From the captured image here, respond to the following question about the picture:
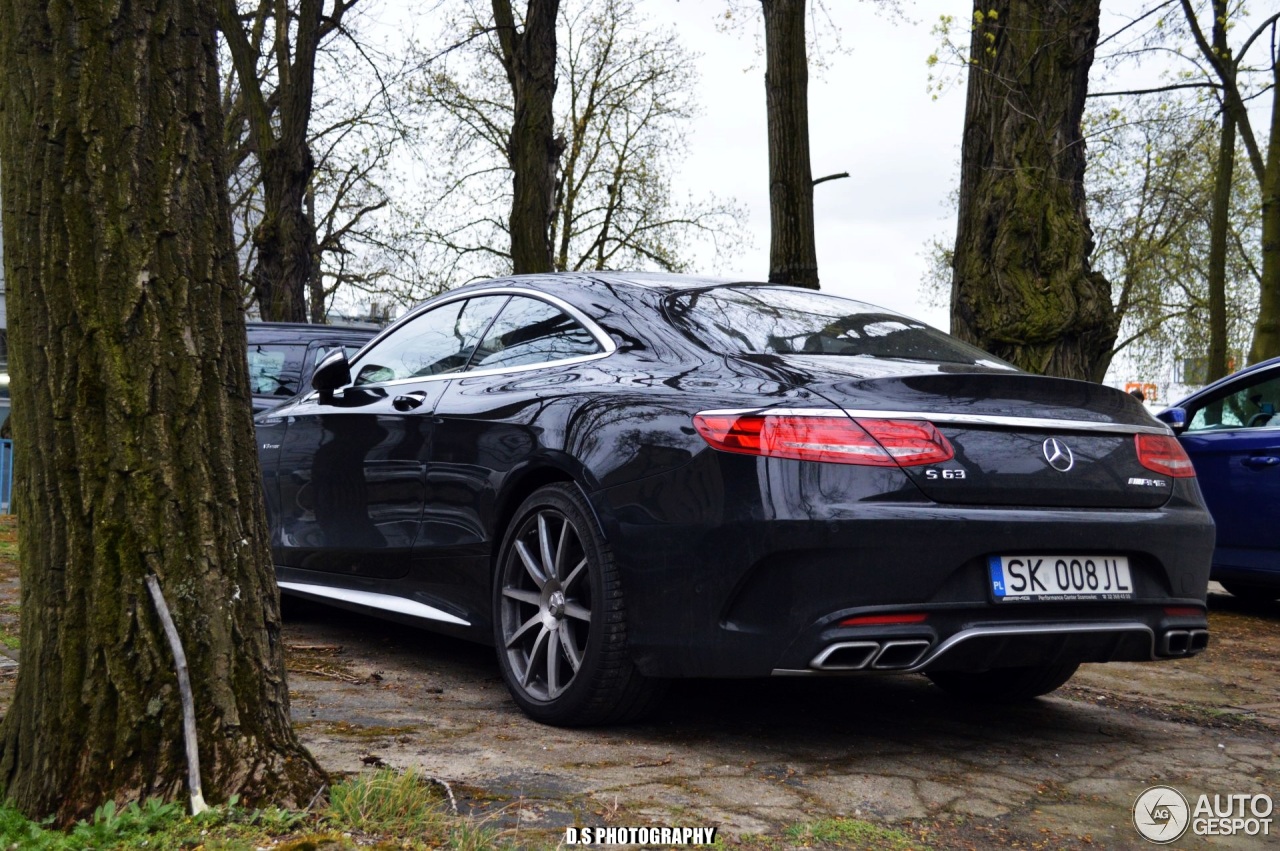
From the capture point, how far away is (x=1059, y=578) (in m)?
3.96

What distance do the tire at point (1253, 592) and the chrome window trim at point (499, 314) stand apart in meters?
5.42

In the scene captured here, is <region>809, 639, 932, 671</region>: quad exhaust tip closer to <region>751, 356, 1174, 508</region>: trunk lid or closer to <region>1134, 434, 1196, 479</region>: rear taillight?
<region>751, 356, 1174, 508</region>: trunk lid

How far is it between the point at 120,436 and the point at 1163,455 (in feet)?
9.95

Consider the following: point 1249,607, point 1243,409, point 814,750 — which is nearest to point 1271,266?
point 1249,607

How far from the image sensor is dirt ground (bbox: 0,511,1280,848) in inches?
133

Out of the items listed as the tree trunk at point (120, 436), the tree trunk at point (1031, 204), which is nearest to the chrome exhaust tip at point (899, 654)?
the tree trunk at point (120, 436)

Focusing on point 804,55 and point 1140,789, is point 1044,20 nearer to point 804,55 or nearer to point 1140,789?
point 804,55

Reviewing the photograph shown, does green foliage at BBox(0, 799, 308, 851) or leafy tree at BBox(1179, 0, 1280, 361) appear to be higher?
leafy tree at BBox(1179, 0, 1280, 361)

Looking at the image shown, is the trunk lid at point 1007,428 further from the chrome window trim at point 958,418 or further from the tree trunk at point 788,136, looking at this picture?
the tree trunk at point 788,136

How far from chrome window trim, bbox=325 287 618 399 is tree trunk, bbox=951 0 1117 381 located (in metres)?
3.83

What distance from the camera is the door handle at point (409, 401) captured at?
17.4 feet

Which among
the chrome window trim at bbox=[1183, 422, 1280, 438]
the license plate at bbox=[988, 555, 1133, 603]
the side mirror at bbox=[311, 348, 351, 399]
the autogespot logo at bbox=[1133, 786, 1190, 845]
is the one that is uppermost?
the side mirror at bbox=[311, 348, 351, 399]

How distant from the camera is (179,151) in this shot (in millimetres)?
3055

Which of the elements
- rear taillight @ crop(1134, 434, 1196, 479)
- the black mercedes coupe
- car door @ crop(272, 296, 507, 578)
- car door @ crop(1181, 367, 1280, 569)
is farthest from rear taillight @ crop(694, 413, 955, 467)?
car door @ crop(1181, 367, 1280, 569)
